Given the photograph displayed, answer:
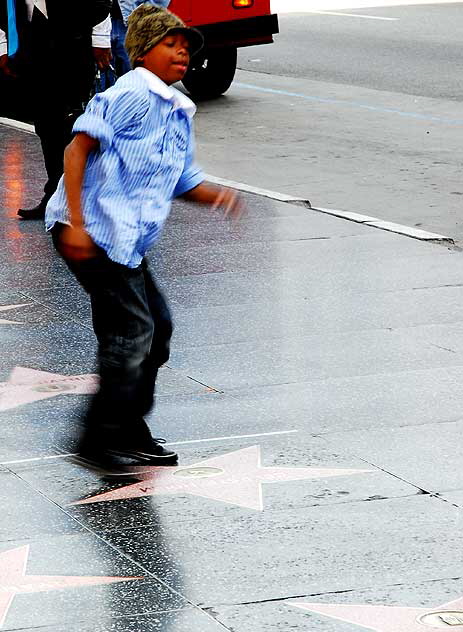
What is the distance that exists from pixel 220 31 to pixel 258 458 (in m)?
11.3

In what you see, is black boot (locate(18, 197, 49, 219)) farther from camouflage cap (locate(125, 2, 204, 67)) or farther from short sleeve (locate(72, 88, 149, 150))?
short sleeve (locate(72, 88, 149, 150))

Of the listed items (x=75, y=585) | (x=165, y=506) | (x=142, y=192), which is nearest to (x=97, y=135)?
(x=142, y=192)

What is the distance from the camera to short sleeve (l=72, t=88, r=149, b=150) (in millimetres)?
4766

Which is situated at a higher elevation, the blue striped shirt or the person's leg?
the blue striped shirt

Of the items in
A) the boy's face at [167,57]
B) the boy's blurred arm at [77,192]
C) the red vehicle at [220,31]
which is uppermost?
the boy's face at [167,57]

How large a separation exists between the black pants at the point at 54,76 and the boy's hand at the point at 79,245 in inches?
184

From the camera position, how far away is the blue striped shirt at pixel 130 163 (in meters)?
4.79

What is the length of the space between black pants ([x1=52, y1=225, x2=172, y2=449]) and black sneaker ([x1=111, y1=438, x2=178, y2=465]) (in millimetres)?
23

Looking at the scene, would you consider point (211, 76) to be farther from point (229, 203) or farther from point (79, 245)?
point (79, 245)

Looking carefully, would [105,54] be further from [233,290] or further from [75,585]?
[75,585]

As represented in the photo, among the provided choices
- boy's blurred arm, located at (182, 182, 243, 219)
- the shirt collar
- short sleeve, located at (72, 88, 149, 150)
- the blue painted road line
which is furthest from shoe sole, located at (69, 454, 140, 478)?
the blue painted road line

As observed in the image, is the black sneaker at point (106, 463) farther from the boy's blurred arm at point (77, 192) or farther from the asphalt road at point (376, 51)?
the asphalt road at point (376, 51)

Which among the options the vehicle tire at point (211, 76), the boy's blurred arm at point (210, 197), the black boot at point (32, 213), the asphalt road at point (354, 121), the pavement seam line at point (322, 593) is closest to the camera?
the pavement seam line at point (322, 593)

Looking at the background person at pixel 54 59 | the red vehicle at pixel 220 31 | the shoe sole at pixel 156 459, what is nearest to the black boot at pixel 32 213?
the background person at pixel 54 59
